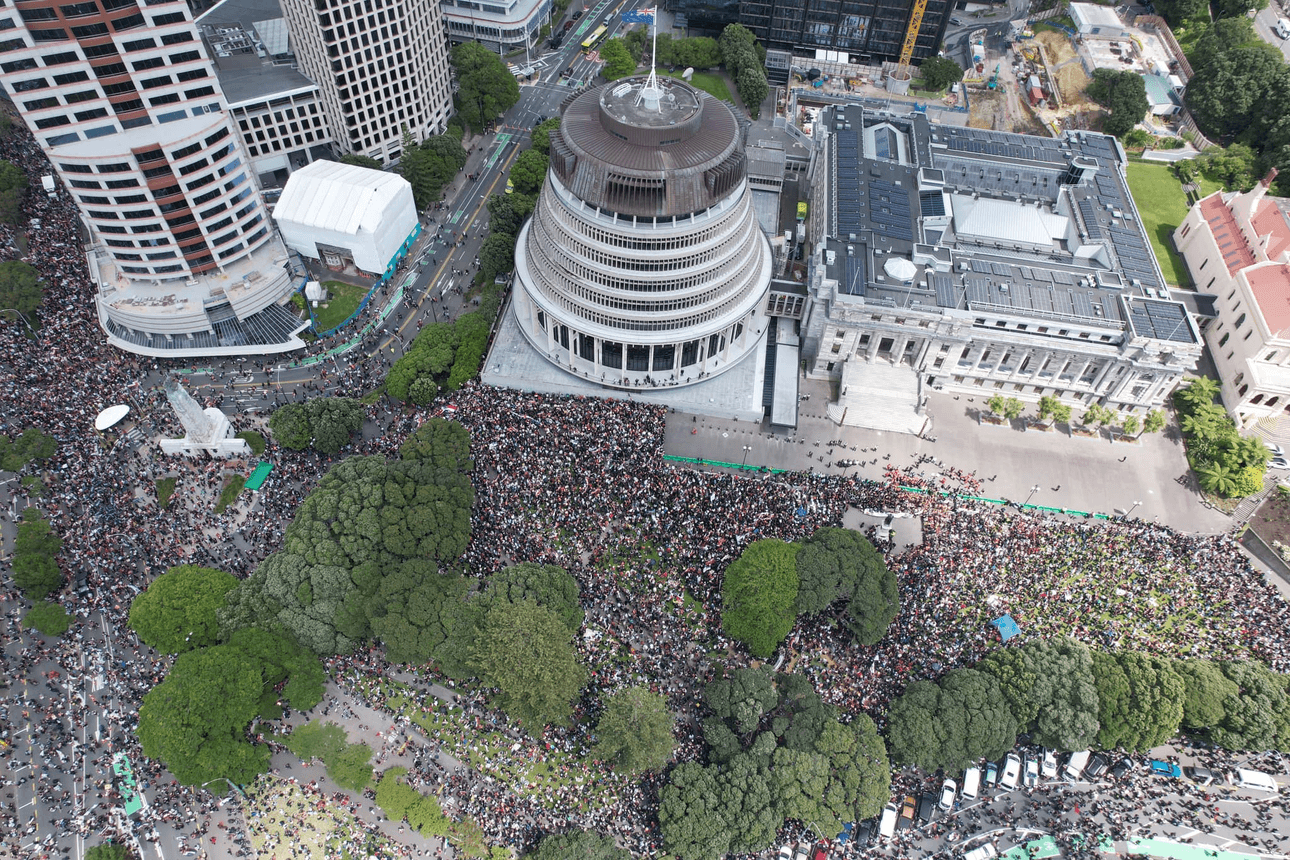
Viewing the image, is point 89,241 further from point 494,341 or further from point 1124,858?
point 1124,858

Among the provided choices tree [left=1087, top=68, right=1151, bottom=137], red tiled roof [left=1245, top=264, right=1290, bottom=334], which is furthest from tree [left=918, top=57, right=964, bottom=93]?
red tiled roof [left=1245, top=264, right=1290, bottom=334]

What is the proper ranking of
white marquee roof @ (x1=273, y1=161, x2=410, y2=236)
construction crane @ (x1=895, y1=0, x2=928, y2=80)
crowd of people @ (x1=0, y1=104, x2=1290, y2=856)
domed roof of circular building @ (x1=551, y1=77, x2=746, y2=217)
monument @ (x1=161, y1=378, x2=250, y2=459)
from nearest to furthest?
crowd of people @ (x1=0, y1=104, x2=1290, y2=856) → domed roof of circular building @ (x1=551, y1=77, x2=746, y2=217) → monument @ (x1=161, y1=378, x2=250, y2=459) → white marquee roof @ (x1=273, y1=161, x2=410, y2=236) → construction crane @ (x1=895, y1=0, x2=928, y2=80)

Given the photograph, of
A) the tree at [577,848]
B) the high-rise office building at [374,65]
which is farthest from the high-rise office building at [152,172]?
the tree at [577,848]

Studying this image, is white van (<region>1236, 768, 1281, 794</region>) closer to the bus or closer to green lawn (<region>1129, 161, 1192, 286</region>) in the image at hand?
green lawn (<region>1129, 161, 1192, 286</region>)

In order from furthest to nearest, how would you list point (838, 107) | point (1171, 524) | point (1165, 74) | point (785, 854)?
1. point (1165, 74)
2. point (838, 107)
3. point (1171, 524)
4. point (785, 854)

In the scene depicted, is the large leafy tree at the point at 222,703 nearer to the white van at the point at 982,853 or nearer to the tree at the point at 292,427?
the tree at the point at 292,427

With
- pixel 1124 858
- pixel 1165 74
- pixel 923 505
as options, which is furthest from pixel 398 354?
pixel 1165 74
